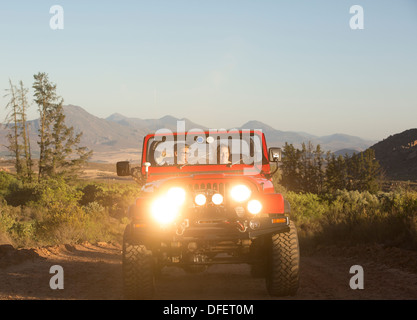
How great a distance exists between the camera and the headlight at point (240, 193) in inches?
291

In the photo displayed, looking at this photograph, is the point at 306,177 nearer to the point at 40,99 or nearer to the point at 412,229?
the point at 40,99

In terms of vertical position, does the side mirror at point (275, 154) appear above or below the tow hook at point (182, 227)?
above

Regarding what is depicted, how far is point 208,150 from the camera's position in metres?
9.59

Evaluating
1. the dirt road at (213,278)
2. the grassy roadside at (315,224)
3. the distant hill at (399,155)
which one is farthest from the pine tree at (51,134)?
the distant hill at (399,155)

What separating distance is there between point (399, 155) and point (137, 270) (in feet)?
458

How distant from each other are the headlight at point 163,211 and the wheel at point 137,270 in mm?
615

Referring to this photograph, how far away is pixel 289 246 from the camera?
24.4 feet

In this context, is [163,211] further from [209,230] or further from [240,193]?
[240,193]

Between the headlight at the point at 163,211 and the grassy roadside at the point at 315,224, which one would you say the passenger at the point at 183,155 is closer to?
the headlight at the point at 163,211

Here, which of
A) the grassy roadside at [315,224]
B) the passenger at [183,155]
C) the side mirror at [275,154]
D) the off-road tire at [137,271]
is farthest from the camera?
the grassy roadside at [315,224]

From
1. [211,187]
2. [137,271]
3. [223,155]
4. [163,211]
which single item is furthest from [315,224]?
[163,211]

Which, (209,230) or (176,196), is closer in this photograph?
(209,230)

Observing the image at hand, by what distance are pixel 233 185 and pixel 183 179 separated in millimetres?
750
